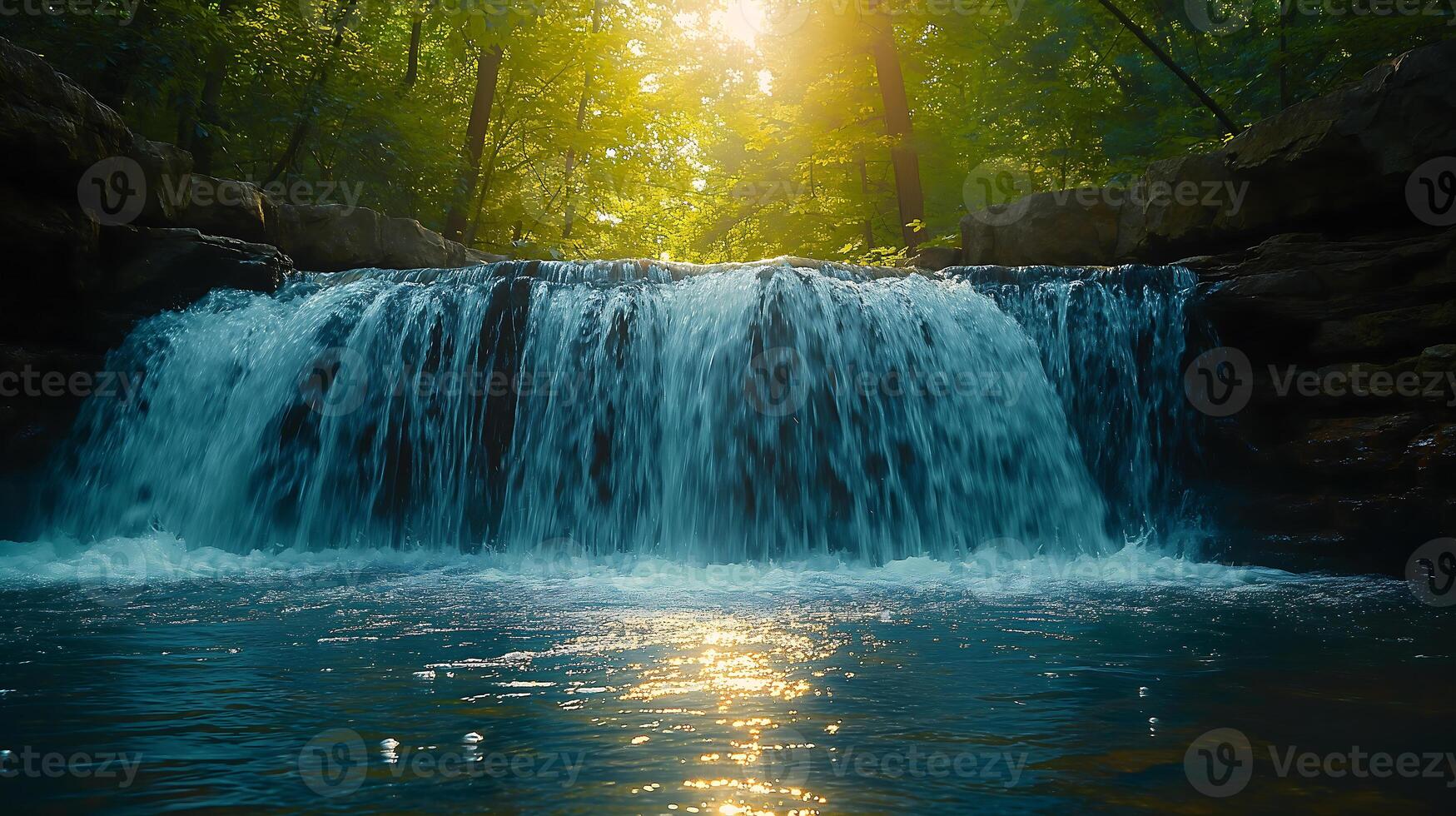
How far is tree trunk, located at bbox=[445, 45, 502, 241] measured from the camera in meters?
16.1

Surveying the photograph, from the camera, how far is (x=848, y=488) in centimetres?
754

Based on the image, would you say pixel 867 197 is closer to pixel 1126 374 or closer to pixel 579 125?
pixel 579 125

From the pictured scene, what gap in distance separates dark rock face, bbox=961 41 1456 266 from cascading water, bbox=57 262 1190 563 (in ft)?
3.76

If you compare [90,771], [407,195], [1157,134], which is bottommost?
[90,771]

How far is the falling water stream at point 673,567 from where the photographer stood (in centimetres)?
233

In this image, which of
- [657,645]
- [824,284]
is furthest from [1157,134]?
[657,645]

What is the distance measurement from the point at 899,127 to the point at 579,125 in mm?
8385

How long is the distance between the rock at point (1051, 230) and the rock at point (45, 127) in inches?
366

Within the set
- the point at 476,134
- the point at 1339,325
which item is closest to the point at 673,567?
the point at 1339,325

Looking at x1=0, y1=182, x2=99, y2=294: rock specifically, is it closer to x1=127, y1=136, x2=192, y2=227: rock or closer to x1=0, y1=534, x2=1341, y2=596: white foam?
x1=127, y1=136, x2=192, y2=227: rock

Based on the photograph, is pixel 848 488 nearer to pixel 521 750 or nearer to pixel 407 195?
pixel 521 750

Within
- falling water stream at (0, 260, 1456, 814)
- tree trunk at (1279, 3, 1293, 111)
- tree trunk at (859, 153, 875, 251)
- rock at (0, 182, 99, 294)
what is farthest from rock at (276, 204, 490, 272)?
tree trunk at (1279, 3, 1293, 111)

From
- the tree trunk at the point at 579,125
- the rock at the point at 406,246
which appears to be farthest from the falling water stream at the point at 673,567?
the tree trunk at the point at 579,125

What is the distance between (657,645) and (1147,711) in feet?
5.85
